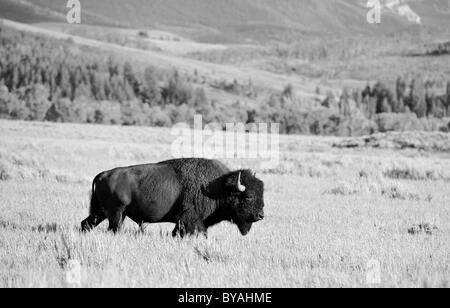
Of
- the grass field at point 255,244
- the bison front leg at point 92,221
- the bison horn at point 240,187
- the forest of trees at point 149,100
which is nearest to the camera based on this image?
the grass field at point 255,244

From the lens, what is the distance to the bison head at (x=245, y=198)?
351 inches

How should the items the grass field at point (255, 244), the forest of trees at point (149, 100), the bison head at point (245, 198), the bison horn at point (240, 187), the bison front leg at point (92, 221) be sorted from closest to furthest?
the grass field at point (255, 244) < the bison horn at point (240, 187) < the bison head at point (245, 198) < the bison front leg at point (92, 221) < the forest of trees at point (149, 100)

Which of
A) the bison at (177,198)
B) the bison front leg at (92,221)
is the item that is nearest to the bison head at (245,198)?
the bison at (177,198)

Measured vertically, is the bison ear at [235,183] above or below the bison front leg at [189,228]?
above

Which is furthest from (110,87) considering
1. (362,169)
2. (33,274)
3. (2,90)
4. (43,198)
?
(33,274)

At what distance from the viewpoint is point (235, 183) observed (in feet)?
29.3

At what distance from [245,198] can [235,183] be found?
0.26 metres

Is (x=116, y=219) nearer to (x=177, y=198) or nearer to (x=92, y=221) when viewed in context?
(x=92, y=221)

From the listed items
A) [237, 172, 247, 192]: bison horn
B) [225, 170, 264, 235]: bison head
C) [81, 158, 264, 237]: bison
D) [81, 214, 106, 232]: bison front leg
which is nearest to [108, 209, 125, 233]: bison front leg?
[81, 158, 264, 237]: bison

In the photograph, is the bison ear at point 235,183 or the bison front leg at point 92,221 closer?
the bison ear at point 235,183

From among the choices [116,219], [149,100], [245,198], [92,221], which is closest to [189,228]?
[245,198]

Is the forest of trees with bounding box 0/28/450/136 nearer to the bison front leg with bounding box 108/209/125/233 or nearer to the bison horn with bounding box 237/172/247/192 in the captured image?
the bison horn with bounding box 237/172/247/192

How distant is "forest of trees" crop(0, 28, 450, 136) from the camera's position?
276ft

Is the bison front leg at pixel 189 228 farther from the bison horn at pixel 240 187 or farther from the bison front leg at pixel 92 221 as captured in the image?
the bison front leg at pixel 92 221
